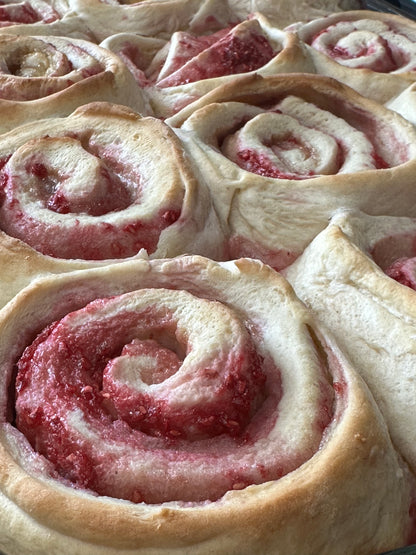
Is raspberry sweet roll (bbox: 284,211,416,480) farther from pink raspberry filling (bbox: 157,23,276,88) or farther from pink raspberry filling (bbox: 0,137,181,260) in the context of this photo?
pink raspberry filling (bbox: 157,23,276,88)

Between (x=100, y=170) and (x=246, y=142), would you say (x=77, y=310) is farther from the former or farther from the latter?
(x=246, y=142)

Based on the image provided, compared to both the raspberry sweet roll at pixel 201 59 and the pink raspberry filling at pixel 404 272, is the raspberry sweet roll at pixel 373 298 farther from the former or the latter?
the raspberry sweet roll at pixel 201 59

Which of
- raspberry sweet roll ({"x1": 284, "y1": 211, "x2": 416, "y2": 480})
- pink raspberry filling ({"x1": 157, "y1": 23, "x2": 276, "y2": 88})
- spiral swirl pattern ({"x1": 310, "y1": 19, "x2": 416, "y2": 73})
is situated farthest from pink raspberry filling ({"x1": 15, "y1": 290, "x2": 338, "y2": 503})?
spiral swirl pattern ({"x1": 310, "y1": 19, "x2": 416, "y2": 73})

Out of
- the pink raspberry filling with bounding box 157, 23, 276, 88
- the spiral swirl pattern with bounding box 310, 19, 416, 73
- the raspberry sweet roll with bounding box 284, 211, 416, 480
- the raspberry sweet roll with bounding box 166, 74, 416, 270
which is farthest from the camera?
the spiral swirl pattern with bounding box 310, 19, 416, 73

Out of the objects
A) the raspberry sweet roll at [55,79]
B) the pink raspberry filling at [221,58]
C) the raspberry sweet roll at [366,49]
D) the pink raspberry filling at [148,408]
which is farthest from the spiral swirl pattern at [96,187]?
the raspberry sweet roll at [366,49]

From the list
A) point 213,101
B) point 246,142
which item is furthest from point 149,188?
point 213,101

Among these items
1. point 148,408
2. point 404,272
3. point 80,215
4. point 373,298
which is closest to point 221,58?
point 80,215
